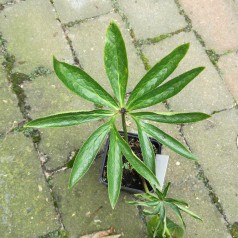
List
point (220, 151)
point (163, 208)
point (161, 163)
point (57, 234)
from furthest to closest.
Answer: point (220, 151) < point (57, 234) < point (161, 163) < point (163, 208)

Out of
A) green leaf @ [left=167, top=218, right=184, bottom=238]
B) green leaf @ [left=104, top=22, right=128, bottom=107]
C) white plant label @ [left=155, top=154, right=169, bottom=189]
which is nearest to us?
green leaf @ [left=104, top=22, right=128, bottom=107]

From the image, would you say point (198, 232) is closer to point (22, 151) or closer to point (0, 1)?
point (22, 151)

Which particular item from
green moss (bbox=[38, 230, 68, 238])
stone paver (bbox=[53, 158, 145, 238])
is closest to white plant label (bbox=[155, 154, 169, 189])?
stone paver (bbox=[53, 158, 145, 238])

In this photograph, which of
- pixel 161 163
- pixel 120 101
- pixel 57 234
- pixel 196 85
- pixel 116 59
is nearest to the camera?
pixel 116 59

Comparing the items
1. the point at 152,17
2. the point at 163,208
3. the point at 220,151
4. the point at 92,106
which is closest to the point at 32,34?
the point at 92,106

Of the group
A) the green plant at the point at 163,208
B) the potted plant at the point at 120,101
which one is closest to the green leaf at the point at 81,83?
the potted plant at the point at 120,101

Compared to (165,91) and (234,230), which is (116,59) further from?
(234,230)

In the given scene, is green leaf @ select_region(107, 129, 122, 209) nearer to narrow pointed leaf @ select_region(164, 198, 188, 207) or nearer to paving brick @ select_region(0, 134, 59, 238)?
narrow pointed leaf @ select_region(164, 198, 188, 207)
